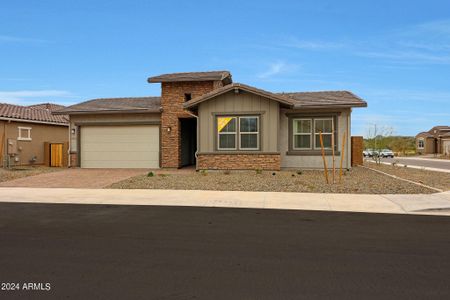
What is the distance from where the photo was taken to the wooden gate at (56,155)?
2537cm

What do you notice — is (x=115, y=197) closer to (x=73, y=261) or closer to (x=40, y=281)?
(x=73, y=261)

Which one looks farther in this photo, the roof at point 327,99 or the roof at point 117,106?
the roof at point 117,106

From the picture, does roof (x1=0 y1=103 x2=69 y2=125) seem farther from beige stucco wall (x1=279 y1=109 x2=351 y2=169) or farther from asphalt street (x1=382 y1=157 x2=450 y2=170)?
asphalt street (x1=382 y1=157 x2=450 y2=170)

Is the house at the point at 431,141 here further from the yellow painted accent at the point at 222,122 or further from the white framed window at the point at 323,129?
the yellow painted accent at the point at 222,122

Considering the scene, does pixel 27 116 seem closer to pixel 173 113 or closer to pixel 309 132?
pixel 173 113

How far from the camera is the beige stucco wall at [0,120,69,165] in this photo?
23828 millimetres

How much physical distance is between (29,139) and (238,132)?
50.7 feet

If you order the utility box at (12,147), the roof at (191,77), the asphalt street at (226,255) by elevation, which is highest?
the roof at (191,77)

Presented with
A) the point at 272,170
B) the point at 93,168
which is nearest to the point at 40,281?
the point at 272,170

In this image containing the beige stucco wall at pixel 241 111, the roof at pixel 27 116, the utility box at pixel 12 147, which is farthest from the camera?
the roof at pixel 27 116

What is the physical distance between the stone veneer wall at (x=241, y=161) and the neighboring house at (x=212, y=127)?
5cm

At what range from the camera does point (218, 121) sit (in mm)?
18625

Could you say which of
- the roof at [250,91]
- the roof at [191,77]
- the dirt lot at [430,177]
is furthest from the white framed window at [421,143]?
the roof at [250,91]

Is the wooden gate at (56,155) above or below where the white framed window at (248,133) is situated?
below
